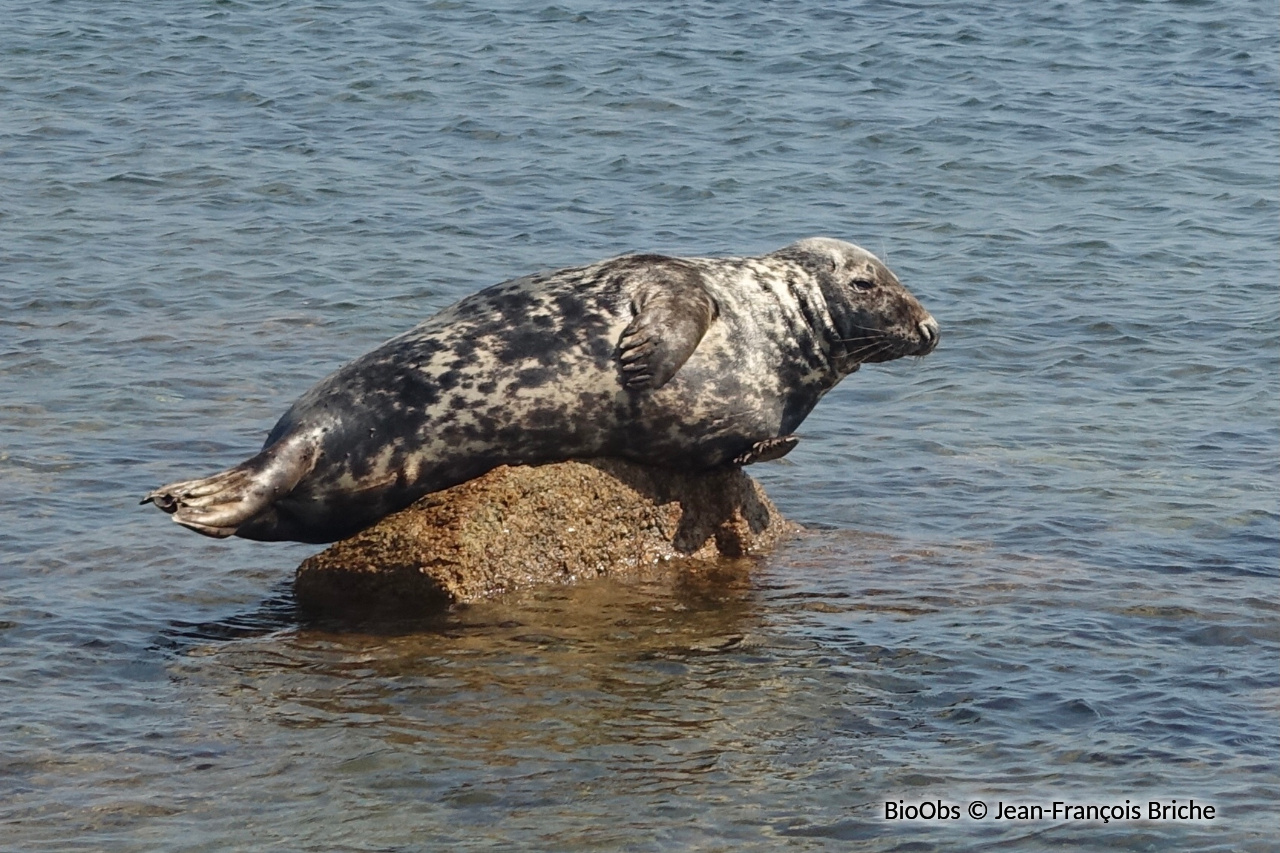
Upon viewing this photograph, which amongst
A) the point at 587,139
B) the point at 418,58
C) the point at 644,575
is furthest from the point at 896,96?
the point at 644,575

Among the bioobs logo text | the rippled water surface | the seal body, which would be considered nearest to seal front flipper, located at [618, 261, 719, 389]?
the seal body

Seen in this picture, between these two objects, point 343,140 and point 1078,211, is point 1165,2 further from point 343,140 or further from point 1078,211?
point 343,140

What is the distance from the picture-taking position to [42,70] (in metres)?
18.1

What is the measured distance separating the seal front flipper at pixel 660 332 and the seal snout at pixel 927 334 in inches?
45.2

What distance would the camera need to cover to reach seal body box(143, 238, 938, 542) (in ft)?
Answer: 22.4

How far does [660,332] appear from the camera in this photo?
7.11 m

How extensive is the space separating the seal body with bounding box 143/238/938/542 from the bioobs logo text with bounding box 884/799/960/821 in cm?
231

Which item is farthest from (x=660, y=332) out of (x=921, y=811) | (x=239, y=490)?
(x=921, y=811)

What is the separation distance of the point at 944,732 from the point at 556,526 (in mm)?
1933

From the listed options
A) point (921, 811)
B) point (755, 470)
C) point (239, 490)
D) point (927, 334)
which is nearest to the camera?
point (921, 811)

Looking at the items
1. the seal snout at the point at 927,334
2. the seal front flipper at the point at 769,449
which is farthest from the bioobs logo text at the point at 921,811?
the seal snout at the point at 927,334

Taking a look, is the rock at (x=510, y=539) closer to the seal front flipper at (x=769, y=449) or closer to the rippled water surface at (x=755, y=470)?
the rippled water surface at (x=755, y=470)

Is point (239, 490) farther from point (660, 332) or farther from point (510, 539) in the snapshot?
point (660, 332)

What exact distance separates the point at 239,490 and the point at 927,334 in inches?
123
